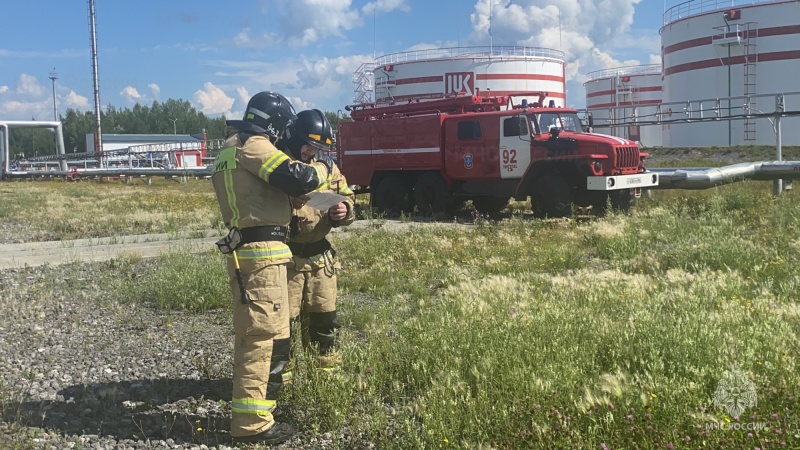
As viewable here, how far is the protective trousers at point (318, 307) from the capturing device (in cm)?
436

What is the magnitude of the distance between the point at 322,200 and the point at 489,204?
12604 millimetres

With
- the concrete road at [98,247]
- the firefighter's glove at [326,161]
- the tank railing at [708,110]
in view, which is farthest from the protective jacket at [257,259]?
the tank railing at [708,110]

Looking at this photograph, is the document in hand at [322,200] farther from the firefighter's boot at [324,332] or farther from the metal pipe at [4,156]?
the metal pipe at [4,156]

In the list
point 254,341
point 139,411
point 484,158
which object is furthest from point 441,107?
point 254,341

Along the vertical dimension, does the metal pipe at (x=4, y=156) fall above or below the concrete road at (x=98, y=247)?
above

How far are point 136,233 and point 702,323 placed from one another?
11485 millimetres

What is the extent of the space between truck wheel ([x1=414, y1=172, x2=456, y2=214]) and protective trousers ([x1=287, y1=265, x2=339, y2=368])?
1079cm

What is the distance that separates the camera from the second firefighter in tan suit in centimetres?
409

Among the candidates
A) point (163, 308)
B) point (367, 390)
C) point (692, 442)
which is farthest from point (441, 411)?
point (163, 308)

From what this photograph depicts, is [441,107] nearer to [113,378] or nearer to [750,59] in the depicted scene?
[113,378]

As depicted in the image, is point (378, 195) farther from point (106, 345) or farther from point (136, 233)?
point (106, 345)

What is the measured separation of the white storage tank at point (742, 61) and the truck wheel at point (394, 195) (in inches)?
1118

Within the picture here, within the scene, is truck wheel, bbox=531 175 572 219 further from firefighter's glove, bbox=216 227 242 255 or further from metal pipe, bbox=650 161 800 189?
firefighter's glove, bbox=216 227 242 255

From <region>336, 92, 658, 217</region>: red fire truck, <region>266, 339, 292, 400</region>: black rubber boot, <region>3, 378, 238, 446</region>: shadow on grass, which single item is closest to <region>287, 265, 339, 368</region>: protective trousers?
<region>266, 339, 292, 400</region>: black rubber boot
